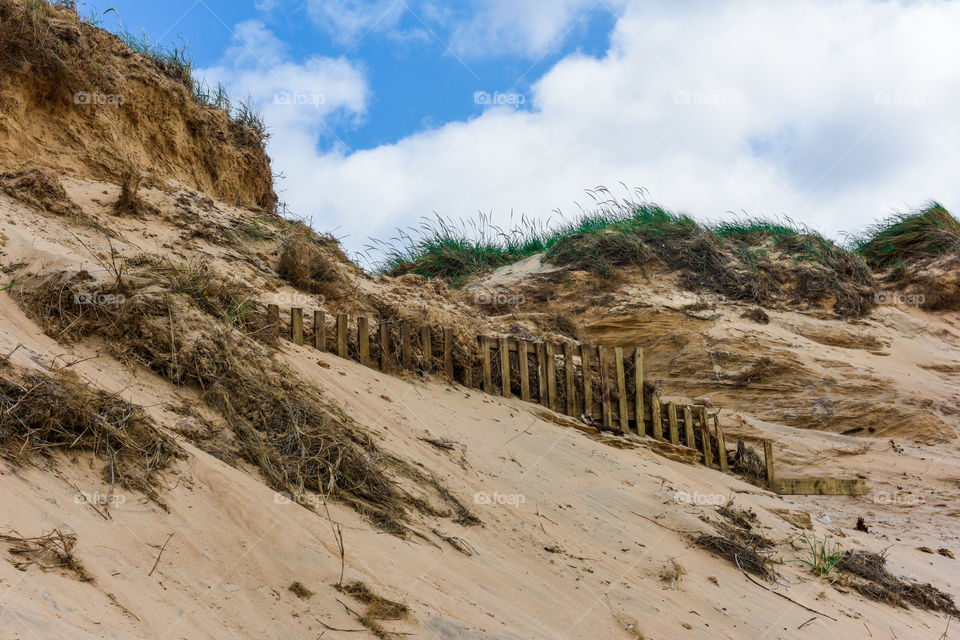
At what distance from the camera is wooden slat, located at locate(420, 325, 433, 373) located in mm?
6520

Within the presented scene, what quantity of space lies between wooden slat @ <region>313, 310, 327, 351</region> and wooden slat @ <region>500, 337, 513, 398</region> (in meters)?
1.70

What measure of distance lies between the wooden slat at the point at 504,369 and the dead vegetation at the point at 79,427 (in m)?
4.01

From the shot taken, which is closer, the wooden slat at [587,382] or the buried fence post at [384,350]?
the buried fence post at [384,350]

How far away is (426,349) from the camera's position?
6.55 metres

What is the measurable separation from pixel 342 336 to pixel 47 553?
12.6 feet

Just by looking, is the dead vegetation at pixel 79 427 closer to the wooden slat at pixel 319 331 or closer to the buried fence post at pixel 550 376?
the wooden slat at pixel 319 331

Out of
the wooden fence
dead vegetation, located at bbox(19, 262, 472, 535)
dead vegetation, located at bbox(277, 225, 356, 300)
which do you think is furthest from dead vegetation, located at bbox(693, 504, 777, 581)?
dead vegetation, located at bbox(277, 225, 356, 300)

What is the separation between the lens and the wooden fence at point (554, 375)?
20.3ft

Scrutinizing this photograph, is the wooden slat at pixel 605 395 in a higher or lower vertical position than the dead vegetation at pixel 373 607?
higher

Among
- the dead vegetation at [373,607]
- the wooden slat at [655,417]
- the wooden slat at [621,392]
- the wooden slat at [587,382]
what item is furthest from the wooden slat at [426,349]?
the dead vegetation at [373,607]

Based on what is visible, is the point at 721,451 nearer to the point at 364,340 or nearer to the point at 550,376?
the point at 550,376

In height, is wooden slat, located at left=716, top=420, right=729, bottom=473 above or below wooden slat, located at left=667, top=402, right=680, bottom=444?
below

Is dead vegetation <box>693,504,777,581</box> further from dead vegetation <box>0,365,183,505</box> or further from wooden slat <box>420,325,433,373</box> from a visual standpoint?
dead vegetation <box>0,365,183,505</box>

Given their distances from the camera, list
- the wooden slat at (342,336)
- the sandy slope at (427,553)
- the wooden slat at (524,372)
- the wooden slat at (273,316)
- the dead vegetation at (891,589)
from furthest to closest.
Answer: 1. the wooden slat at (524,372)
2. the wooden slat at (342,336)
3. the wooden slat at (273,316)
4. the dead vegetation at (891,589)
5. the sandy slope at (427,553)
